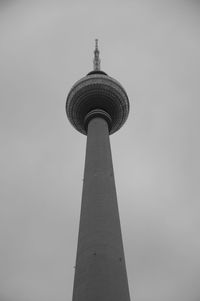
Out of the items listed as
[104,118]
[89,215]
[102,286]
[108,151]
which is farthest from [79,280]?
[104,118]

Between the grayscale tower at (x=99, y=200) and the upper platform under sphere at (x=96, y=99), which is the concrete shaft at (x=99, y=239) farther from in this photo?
the upper platform under sphere at (x=96, y=99)

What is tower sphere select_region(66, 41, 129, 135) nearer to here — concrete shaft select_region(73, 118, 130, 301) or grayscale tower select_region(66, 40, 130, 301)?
grayscale tower select_region(66, 40, 130, 301)

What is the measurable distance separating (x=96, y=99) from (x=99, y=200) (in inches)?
800

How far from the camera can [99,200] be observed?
36.9 m

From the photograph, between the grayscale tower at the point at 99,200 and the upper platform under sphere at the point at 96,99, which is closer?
the grayscale tower at the point at 99,200

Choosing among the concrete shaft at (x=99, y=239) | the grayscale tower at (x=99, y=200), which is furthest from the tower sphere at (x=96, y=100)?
the concrete shaft at (x=99, y=239)

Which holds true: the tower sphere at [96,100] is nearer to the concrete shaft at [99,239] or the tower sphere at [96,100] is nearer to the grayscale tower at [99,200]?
the grayscale tower at [99,200]

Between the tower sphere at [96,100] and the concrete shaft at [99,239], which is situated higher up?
the tower sphere at [96,100]

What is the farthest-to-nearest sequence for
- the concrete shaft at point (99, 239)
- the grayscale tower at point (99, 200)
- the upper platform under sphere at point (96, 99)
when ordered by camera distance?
the upper platform under sphere at point (96, 99), the grayscale tower at point (99, 200), the concrete shaft at point (99, 239)

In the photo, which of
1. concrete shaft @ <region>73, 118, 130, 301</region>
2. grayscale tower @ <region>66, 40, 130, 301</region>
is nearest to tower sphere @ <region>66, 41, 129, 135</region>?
grayscale tower @ <region>66, 40, 130, 301</region>

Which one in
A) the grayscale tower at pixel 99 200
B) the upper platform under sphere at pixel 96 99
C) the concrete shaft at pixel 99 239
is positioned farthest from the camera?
the upper platform under sphere at pixel 96 99

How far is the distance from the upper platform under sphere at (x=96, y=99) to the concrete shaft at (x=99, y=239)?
10.2 m

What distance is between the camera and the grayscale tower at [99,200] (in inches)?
1184

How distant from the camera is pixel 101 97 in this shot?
53.3 m
